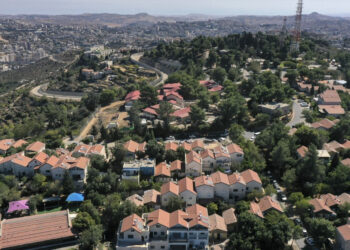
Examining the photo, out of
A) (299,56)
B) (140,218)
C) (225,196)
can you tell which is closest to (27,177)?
(140,218)

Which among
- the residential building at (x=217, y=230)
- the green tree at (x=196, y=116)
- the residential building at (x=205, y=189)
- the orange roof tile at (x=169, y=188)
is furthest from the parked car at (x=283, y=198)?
the green tree at (x=196, y=116)

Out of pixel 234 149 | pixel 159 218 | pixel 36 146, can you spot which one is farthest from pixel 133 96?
pixel 159 218

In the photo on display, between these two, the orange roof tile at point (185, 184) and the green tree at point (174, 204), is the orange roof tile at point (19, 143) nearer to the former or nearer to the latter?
the orange roof tile at point (185, 184)

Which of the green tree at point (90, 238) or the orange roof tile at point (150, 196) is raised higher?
the orange roof tile at point (150, 196)

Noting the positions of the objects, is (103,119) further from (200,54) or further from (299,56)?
(299,56)

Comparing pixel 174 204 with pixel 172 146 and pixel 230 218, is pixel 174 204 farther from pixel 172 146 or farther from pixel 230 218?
pixel 172 146

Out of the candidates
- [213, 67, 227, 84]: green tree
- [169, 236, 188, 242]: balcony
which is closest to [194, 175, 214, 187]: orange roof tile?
[169, 236, 188, 242]: balcony

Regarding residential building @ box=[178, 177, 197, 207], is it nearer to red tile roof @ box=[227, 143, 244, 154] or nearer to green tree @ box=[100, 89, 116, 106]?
red tile roof @ box=[227, 143, 244, 154]
